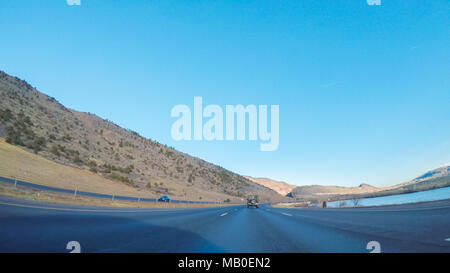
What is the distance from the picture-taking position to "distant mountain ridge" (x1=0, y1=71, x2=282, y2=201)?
143ft

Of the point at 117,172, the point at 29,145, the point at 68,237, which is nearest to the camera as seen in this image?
the point at 68,237

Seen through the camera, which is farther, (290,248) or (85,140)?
→ (85,140)

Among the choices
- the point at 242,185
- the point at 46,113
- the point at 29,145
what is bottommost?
the point at 242,185

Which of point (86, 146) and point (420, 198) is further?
point (86, 146)

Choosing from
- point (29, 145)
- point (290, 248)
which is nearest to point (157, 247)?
point (290, 248)

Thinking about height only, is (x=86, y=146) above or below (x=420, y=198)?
above

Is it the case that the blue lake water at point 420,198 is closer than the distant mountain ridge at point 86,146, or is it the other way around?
the blue lake water at point 420,198

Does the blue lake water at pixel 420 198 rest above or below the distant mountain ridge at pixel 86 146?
below

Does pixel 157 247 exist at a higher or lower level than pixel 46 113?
lower

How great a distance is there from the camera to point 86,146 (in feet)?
191

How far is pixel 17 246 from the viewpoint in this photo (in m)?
4.52

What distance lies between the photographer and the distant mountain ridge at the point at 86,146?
43.5 metres
